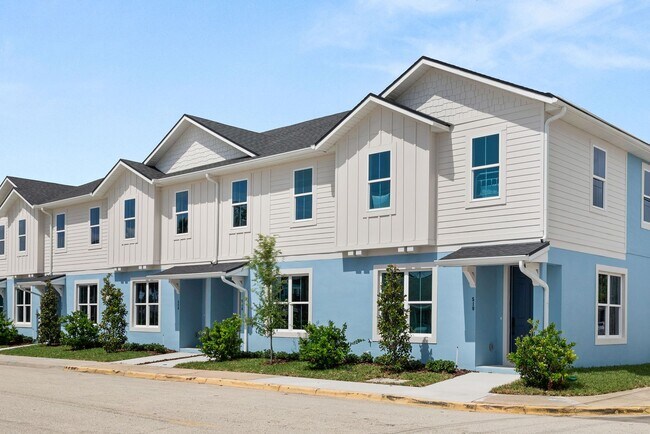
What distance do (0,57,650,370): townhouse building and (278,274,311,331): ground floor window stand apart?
51 millimetres

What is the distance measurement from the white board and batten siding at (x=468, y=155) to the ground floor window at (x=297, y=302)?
5.04m

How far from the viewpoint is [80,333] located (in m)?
28.8

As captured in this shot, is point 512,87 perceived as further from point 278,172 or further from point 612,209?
point 278,172

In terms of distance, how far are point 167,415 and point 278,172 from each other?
482 inches

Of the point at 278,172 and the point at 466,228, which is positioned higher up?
the point at 278,172

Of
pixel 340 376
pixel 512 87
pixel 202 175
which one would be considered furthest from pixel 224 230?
pixel 512 87

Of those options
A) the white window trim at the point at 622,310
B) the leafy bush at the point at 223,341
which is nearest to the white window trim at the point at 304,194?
the leafy bush at the point at 223,341

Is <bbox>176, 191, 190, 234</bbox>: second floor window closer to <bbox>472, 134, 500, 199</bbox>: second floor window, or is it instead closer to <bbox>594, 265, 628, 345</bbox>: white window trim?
<bbox>472, 134, 500, 199</bbox>: second floor window

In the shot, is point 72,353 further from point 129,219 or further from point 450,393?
point 450,393

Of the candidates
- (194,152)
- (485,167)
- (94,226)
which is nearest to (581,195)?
(485,167)

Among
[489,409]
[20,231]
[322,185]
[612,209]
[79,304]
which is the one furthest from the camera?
[20,231]

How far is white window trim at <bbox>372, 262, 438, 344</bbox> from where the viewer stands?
62.5 ft

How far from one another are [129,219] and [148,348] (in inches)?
202

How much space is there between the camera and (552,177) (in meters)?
17.8
